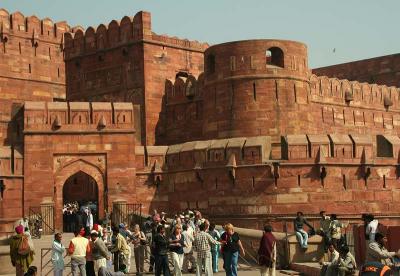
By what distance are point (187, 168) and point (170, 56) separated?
900cm

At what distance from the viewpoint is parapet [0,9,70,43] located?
39875 mm

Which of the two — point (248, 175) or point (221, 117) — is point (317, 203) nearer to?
point (248, 175)

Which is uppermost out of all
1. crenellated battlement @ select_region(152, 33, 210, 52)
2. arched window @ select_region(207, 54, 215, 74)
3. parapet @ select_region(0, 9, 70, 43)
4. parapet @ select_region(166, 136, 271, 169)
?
parapet @ select_region(0, 9, 70, 43)

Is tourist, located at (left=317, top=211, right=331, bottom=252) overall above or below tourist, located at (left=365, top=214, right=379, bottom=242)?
below

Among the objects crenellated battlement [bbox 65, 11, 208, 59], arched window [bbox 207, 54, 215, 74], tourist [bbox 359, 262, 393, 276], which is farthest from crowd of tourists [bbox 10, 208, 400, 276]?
crenellated battlement [bbox 65, 11, 208, 59]

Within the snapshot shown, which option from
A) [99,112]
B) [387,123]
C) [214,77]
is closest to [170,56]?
[214,77]

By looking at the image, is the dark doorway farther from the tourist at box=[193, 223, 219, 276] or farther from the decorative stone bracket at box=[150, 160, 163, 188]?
the tourist at box=[193, 223, 219, 276]

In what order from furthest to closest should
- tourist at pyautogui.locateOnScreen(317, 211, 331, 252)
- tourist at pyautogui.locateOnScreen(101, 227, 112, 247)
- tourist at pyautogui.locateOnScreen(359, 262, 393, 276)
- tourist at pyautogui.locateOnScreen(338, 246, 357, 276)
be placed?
tourist at pyautogui.locateOnScreen(101, 227, 112, 247)
tourist at pyautogui.locateOnScreen(317, 211, 331, 252)
tourist at pyautogui.locateOnScreen(338, 246, 357, 276)
tourist at pyautogui.locateOnScreen(359, 262, 393, 276)

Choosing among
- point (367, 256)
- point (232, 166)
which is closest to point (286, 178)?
point (232, 166)

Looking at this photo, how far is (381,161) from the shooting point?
85.3ft

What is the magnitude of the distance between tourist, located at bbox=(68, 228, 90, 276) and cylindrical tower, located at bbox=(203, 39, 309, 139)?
14.6m

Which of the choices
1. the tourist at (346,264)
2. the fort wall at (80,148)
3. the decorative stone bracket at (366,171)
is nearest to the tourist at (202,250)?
the tourist at (346,264)

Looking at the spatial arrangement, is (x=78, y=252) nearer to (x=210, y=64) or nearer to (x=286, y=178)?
(x=286, y=178)

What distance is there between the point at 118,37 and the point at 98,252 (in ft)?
69.8
